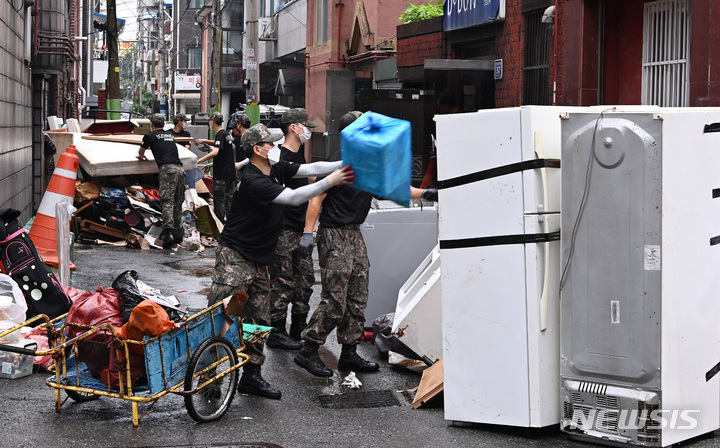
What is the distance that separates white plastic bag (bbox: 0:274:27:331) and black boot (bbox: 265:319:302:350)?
2138 millimetres

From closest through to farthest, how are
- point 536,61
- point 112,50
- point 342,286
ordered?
point 342,286
point 536,61
point 112,50

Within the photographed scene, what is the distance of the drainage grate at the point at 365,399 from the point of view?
252 inches

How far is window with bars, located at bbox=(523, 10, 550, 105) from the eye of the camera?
13.6 m

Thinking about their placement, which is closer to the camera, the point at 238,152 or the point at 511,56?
the point at 511,56

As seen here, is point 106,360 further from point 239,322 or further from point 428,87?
point 428,87

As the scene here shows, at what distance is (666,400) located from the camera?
206 inches

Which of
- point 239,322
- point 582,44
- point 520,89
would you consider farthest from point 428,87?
point 239,322

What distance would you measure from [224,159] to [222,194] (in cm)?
77

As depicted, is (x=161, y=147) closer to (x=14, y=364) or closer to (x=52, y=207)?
(x=52, y=207)

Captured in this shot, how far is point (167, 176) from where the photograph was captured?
14.7m

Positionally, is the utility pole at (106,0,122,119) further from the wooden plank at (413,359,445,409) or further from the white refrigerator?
the white refrigerator

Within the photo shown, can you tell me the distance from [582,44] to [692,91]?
86.3 inches

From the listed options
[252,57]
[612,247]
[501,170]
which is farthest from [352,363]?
[252,57]

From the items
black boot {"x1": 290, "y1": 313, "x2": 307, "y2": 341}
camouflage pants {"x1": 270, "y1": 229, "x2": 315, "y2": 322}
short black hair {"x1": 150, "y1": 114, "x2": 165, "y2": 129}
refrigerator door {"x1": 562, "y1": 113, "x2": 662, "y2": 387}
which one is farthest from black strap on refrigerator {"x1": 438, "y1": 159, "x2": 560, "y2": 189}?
short black hair {"x1": 150, "y1": 114, "x2": 165, "y2": 129}
